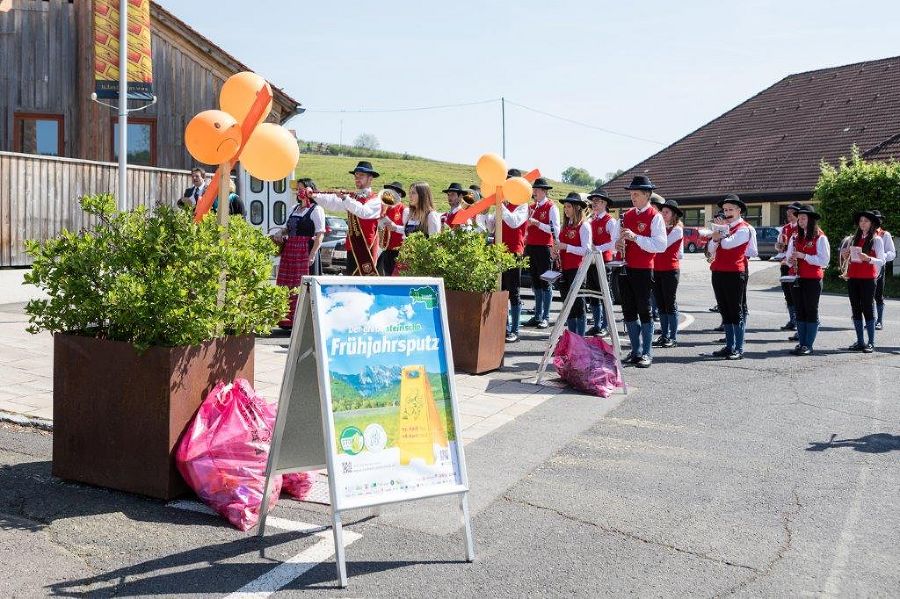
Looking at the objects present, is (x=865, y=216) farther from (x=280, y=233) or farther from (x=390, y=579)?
(x=390, y=579)

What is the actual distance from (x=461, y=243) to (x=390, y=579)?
18.7 ft

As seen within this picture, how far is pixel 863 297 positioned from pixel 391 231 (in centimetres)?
660

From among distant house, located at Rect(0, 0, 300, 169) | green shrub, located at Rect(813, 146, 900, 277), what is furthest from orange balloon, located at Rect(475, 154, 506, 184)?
green shrub, located at Rect(813, 146, 900, 277)

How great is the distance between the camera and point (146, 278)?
16.9ft

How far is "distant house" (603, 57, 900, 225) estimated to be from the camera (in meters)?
37.9

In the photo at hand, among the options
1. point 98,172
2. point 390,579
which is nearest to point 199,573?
point 390,579

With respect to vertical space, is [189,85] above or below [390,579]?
above

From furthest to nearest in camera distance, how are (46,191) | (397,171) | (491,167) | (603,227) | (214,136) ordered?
(397,171), (46,191), (603,227), (491,167), (214,136)

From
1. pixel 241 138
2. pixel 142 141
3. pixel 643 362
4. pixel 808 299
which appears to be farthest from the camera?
pixel 142 141

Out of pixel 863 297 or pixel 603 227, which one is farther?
pixel 863 297

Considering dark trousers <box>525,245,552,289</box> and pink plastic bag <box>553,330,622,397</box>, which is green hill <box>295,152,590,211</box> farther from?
pink plastic bag <box>553,330,622,397</box>

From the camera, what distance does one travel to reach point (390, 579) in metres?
4.21

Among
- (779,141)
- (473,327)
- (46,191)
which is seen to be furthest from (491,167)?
(779,141)

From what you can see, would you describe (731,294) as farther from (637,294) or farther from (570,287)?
(570,287)
